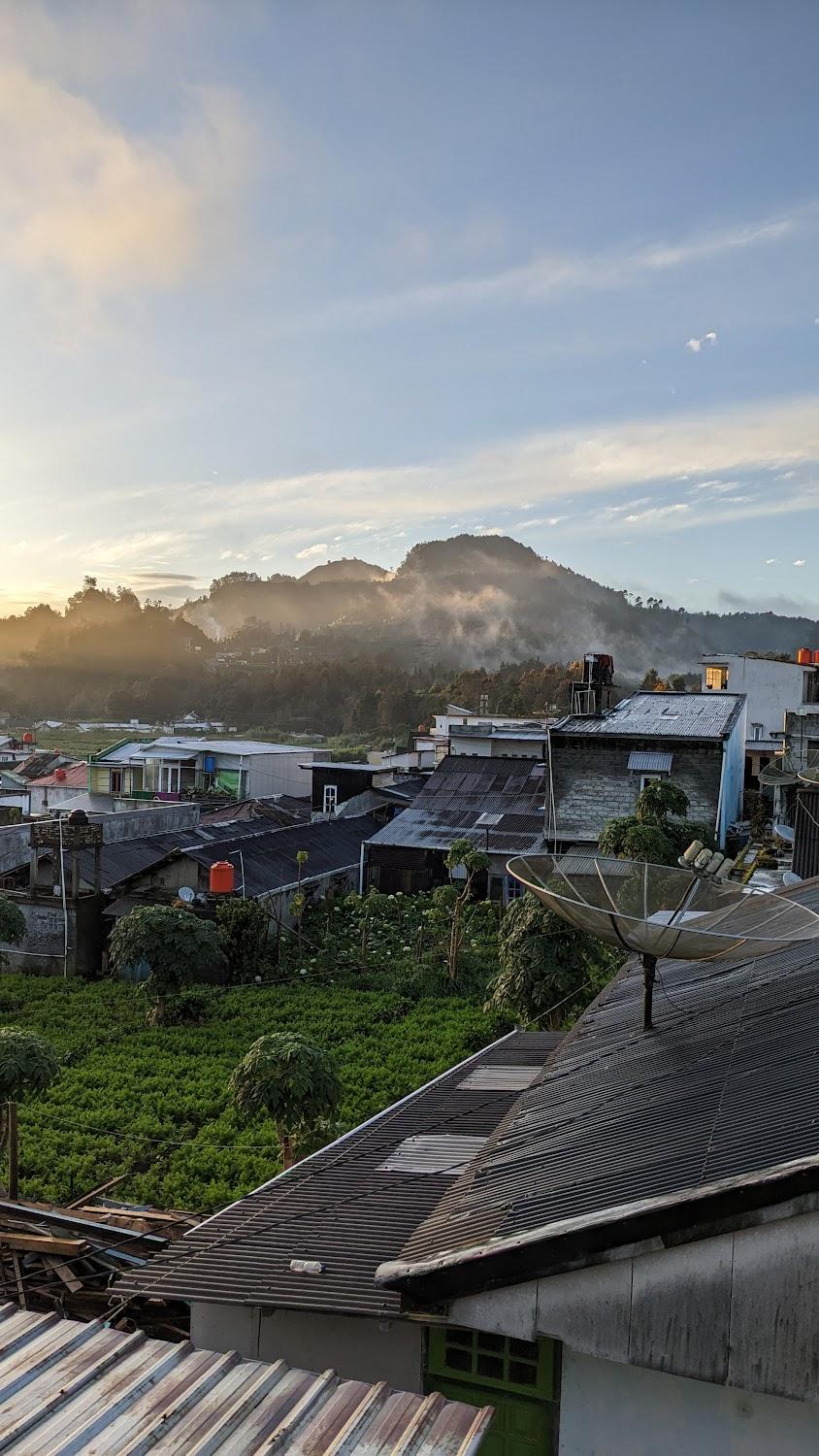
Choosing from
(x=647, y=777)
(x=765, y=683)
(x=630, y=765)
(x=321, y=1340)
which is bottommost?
(x=321, y=1340)

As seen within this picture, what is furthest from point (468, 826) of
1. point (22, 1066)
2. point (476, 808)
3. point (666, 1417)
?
point (666, 1417)

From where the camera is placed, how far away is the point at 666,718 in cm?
2989

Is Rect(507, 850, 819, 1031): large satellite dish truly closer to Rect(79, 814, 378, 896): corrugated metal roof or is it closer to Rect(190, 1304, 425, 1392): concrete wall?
Rect(190, 1304, 425, 1392): concrete wall

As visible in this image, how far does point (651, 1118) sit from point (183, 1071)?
1179cm

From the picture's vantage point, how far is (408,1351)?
17.7ft

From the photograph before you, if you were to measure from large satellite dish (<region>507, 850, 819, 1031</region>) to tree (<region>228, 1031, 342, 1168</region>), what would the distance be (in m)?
3.48

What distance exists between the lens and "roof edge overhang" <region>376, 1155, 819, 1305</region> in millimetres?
4168

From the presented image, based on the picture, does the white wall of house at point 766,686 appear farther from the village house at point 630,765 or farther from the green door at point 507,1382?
the green door at point 507,1382

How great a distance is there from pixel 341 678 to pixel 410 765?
68.6 meters

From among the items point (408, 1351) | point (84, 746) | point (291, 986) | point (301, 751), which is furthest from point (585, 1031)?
point (84, 746)

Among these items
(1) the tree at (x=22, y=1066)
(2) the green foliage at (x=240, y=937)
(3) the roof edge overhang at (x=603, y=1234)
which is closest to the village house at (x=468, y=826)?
(2) the green foliage at (x=240, y=937)

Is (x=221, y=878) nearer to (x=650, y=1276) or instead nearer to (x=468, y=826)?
(x=468, y=826)

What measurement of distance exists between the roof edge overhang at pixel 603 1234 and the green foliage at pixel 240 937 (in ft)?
57.5

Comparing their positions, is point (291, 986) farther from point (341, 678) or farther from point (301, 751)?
point (341, 678)
